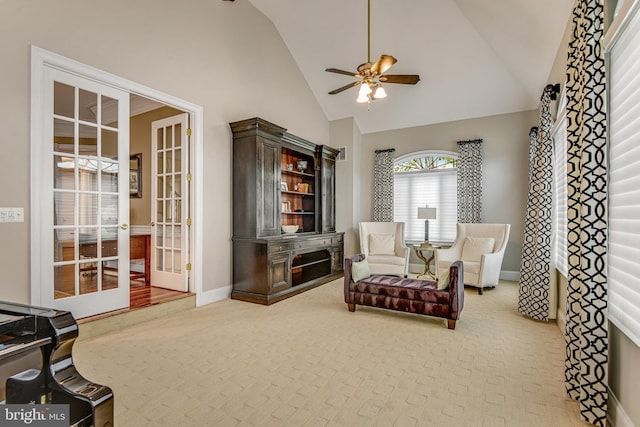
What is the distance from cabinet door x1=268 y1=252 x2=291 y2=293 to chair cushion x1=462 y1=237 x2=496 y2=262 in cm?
298

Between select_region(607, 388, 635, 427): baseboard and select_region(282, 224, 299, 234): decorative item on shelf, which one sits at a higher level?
select_region(282, 224, 299, 234): decorative item on shelf

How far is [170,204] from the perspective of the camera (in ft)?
14.7

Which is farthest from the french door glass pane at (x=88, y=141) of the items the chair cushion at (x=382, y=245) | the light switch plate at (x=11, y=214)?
Answer: the chair cushion at (x=382, y=245)

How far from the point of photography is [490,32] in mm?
4441

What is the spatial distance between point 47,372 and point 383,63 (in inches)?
144

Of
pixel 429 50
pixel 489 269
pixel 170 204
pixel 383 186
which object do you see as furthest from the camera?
pixel 383 186

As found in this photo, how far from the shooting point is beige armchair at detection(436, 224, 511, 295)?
499cm

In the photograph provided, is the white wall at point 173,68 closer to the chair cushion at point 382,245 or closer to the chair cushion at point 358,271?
the chair cushion at point 358,271

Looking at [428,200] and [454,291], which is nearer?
[454,291]

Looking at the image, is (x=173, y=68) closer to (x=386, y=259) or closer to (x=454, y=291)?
(x=454, y=291)

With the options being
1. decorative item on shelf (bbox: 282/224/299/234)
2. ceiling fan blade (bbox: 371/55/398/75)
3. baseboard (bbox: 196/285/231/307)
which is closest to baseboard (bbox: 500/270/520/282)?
decorative item on shelf (bbox: 282/224/299/234)

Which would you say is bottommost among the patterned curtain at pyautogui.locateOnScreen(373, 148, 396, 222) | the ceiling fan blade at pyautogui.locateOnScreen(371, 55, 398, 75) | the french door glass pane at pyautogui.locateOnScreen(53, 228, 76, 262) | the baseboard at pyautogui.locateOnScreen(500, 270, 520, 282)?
the baseboard at pyautogui.locateOnScreen(500, 270, 520, 282)

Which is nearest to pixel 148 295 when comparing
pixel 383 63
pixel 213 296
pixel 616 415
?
pixel 213 296

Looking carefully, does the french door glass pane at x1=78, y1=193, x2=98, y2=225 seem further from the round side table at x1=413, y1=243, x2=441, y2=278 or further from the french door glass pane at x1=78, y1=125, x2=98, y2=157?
the round side table at x1=413, y1=243, x2=441, y2=278
